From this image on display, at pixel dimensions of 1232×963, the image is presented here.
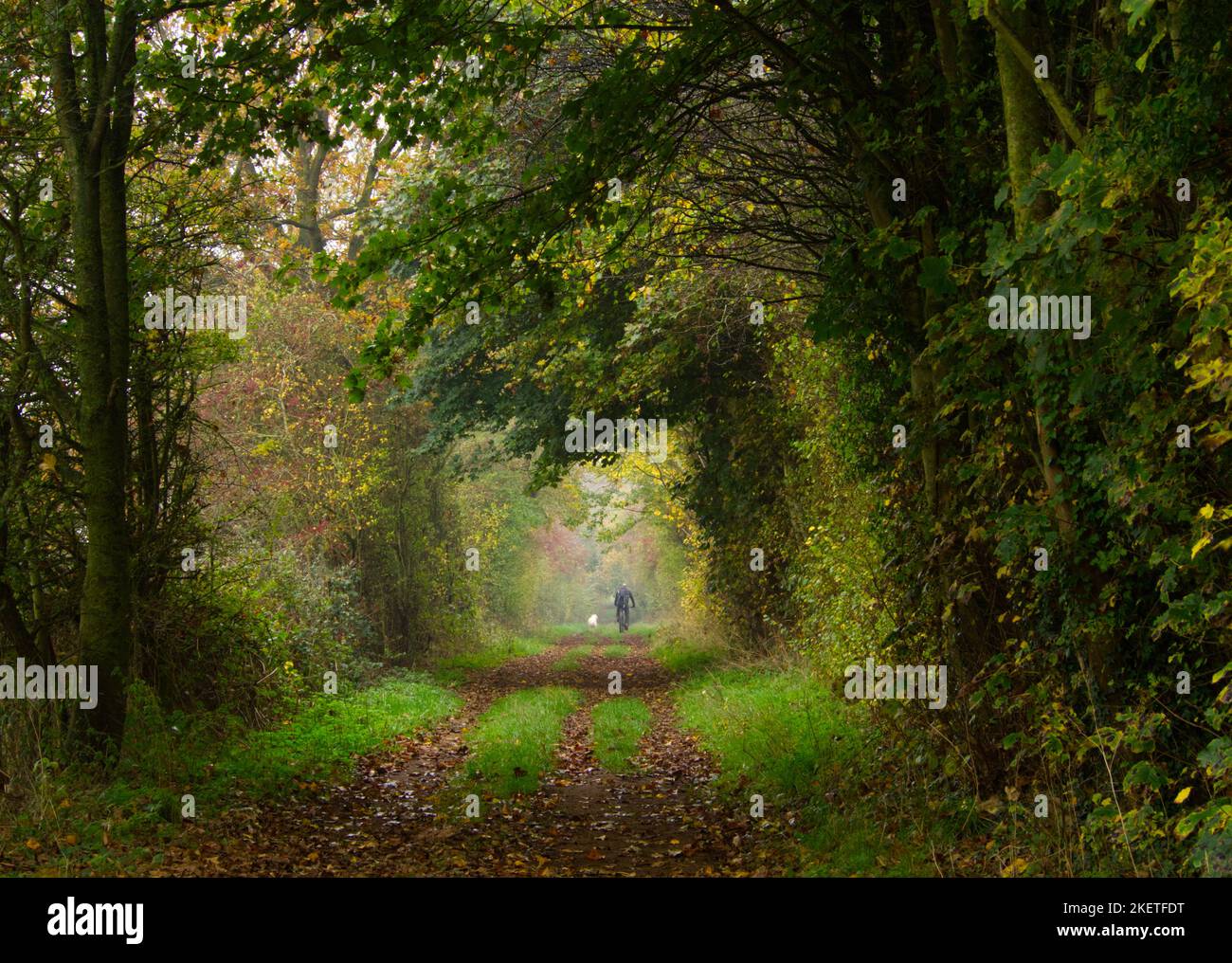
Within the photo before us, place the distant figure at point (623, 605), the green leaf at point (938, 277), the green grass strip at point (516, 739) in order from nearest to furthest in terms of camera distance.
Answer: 1. the green leaf at point (938, 277)
2. the green grass strip at point (516, 739)
3. the distant figure at point (623, 605)

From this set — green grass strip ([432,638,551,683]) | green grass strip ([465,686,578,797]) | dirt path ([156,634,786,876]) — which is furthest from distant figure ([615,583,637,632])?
dirt path ([156,634,786,876])

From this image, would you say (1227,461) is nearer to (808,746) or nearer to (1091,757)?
(1091,757)

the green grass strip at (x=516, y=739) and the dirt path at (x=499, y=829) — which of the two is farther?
the green grass strip at (x=516, y=739)

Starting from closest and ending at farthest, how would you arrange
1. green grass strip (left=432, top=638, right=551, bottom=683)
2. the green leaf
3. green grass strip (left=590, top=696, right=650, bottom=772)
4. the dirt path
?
the green leaf
the dirt path
green grass strip (left=590, top=696, right=650, bottom=772)
green grass strip (left=432, top=638, right=551, bottom=683)

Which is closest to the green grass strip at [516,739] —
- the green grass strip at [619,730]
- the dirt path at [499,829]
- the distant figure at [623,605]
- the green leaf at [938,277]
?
the dirt path at [499,829]

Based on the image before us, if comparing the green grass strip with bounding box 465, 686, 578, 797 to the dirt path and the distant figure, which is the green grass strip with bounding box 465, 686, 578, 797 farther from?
the distant figure

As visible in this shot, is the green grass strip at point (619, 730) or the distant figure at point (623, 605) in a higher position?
the green grass strip at point (619, 730)

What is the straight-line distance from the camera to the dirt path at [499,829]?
743 centimetres

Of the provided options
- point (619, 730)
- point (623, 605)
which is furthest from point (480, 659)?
point (623, 605)

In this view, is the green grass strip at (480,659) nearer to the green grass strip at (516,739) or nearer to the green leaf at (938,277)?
the green grass strip at (516,739)

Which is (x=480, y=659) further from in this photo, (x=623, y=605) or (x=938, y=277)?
(x=938, y=277)

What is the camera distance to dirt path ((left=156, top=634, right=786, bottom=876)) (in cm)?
743

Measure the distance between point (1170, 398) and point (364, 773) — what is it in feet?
29.2

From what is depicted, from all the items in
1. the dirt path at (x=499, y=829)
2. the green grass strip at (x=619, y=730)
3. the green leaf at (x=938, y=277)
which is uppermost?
the green leaf at (x=938, y=277)
